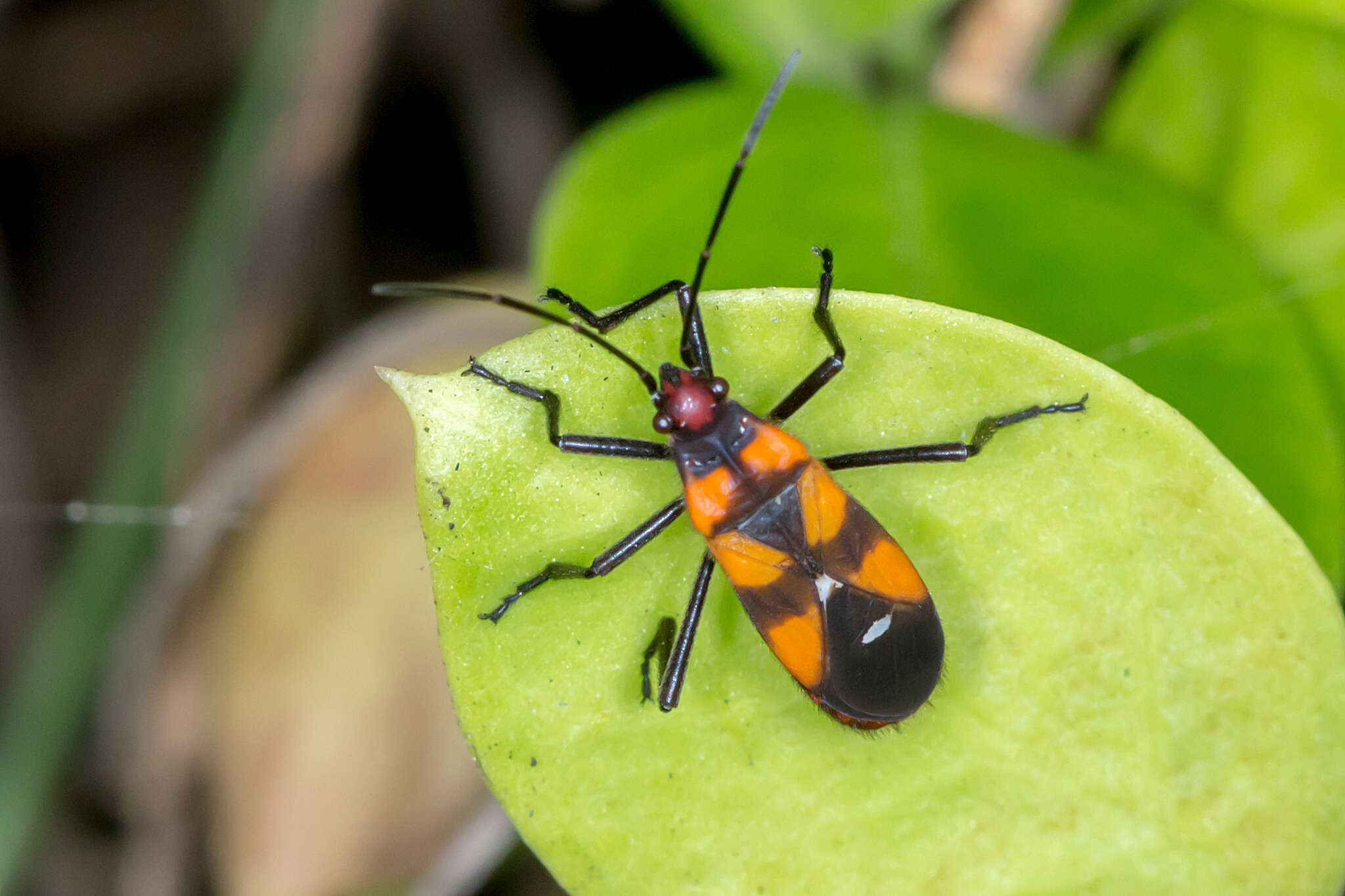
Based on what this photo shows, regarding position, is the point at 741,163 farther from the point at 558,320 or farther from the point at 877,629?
the point at 877,629

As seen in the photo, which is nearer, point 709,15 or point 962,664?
point 962,664

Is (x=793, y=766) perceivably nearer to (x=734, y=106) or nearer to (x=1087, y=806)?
(x=1087, y=806)

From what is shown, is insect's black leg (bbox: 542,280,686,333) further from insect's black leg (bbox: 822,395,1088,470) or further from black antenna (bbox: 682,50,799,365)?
insect's black leg (bbox: 822,395,1088,470)

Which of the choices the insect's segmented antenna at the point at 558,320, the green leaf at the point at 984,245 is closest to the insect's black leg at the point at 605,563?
the insect's segmented antenna at the point at 558,320

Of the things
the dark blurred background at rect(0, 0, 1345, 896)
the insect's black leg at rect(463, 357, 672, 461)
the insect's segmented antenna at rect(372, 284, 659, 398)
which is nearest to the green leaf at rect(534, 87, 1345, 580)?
the dark blurred background at rect(0, 0, 1345, 896)

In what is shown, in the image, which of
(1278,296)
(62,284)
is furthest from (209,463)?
(1278,296)
